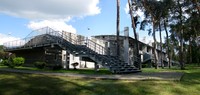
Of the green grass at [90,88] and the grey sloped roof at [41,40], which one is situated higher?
the grey sloped roof at [41,40]

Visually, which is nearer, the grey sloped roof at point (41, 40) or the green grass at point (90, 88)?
the green grass at point (90, 88)

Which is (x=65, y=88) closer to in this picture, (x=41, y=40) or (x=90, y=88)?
(x=90, y=88)

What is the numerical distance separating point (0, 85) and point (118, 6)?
18.0 metres

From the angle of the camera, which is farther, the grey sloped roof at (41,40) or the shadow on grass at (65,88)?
the grey sloped roof at (41,40)

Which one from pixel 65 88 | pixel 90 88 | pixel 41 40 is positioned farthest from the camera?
pixel 41 40

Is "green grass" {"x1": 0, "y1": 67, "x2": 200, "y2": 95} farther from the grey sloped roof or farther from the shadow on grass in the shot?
the grey sloped roof

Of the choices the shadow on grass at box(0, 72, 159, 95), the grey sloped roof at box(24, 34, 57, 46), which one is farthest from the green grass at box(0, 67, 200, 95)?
the grey sloped roof at box(24, 34, 57, 46)

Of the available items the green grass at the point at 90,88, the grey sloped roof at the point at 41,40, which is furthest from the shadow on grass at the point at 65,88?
the grey sloped roof at the point at 41,40

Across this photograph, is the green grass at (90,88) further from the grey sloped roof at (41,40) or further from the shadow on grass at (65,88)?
the grey sloped roof at (41,40)

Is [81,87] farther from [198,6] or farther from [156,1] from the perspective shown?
[156,1]

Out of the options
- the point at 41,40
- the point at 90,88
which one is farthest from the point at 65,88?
the point at 41,40

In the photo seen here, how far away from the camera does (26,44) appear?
1312 inches

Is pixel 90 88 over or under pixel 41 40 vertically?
under

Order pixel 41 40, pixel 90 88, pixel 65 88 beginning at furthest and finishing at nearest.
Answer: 1. pixel 41 40
2. pixel 90 88
3. pixel 65 88
